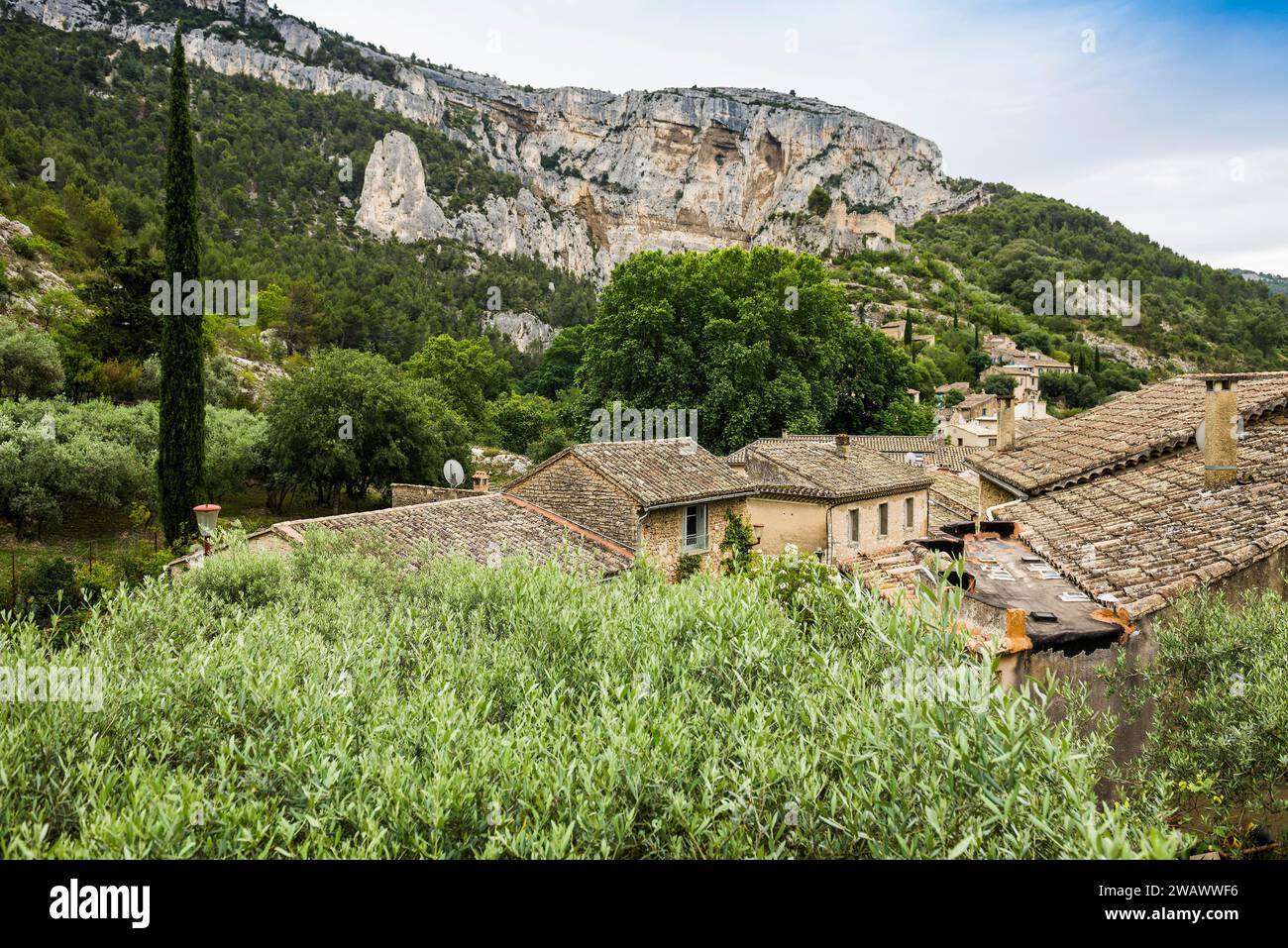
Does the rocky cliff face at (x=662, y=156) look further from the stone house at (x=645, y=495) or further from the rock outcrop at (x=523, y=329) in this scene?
the stone house at (x=645, y=495)

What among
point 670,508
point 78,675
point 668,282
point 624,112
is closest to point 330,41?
point 624,112

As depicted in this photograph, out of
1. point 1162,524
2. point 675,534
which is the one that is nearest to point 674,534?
point 675,534

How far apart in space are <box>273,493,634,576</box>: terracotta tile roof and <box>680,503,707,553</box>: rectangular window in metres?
2.38

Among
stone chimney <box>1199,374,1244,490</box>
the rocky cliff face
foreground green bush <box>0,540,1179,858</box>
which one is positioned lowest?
foreground green bush <box>0,540,1179,858</box>

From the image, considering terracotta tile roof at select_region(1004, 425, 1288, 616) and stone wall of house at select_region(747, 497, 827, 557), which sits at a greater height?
terracotta tile roof at select_region(1004, 425, 1288, 616)

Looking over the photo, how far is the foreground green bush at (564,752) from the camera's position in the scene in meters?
2.55

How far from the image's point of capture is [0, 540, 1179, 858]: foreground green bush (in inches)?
101

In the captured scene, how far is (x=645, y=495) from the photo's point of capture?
16.9 metres

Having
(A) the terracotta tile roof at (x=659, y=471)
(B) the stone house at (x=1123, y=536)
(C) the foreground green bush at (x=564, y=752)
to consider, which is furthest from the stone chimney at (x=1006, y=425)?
(C) the foreground green bush at (x=564, y=752)

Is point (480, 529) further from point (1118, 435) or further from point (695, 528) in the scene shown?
point (1118, 435)

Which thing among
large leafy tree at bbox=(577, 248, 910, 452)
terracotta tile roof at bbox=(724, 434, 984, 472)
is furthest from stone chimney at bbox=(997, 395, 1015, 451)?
large leafy tree at bbox=(577, 248, 910, 452)

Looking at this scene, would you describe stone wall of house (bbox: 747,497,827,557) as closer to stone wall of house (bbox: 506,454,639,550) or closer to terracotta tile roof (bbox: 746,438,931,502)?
terracotta tile roof (bbox: 746,438,931,502)

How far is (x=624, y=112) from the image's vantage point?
15475cm

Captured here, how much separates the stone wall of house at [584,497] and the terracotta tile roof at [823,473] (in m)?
5.14
